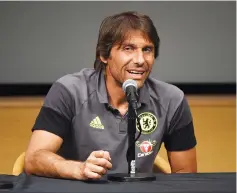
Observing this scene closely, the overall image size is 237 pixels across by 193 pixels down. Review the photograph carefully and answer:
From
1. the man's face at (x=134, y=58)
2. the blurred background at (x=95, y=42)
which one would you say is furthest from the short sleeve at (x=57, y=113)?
the blurred background at (x=95, y=42)

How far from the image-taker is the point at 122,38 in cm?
255

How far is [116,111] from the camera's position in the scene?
8.35 ft

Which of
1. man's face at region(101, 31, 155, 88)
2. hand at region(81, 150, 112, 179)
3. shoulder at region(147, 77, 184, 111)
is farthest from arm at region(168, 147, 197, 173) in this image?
hand at region(81, 150, 112, 179)

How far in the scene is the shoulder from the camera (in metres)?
2.66

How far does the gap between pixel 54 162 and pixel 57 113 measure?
1.34 ft

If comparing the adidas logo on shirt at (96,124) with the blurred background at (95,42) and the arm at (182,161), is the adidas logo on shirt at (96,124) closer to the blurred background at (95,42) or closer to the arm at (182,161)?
the arm at (182,161)

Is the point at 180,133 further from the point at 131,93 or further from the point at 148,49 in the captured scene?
the point at 131,93

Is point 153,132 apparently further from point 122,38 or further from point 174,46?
point 174,46

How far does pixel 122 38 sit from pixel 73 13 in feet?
9.73

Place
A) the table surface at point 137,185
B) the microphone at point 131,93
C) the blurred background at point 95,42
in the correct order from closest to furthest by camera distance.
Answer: the table surface at point 137,185 < the microphone at point 131,93 < the blurred background at point 95,42

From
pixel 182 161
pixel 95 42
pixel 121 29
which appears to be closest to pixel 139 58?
pixel 121 29

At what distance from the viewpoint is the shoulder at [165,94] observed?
266 centimetres

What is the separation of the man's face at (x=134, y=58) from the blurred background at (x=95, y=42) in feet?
8.85

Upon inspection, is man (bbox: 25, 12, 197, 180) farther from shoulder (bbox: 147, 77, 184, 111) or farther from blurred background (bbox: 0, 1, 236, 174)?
blurred background (bbox: 0, 1, 236, 174)
